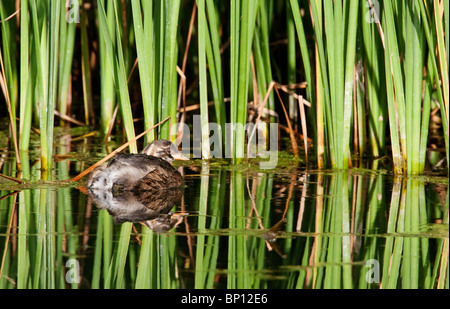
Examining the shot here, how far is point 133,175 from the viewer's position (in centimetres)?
540

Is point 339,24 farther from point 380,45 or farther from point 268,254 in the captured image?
point 268,254

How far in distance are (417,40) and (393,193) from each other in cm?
116

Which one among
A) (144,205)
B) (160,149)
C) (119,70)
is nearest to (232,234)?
(144,205)

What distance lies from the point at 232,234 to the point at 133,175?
1.35m

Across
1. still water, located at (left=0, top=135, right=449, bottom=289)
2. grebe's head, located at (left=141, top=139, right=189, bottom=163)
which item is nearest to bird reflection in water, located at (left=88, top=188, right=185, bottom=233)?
still water, located at (left=0, top=135, right=449, bottom=289)

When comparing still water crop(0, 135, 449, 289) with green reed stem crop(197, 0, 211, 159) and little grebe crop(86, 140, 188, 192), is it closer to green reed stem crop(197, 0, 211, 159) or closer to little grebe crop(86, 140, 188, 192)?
little grebe crop(86, 140, 188, 192)

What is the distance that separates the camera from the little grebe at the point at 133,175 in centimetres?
535

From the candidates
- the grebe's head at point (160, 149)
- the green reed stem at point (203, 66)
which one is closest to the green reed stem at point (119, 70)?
the grebe's head at point (160, 149)

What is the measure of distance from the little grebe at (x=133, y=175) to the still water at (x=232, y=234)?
108 millimetres

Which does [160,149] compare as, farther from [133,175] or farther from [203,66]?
[203,66]

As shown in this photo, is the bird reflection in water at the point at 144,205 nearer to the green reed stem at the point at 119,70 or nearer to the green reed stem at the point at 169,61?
the green reed stem at the point at 119,70

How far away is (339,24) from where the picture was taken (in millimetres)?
5746
